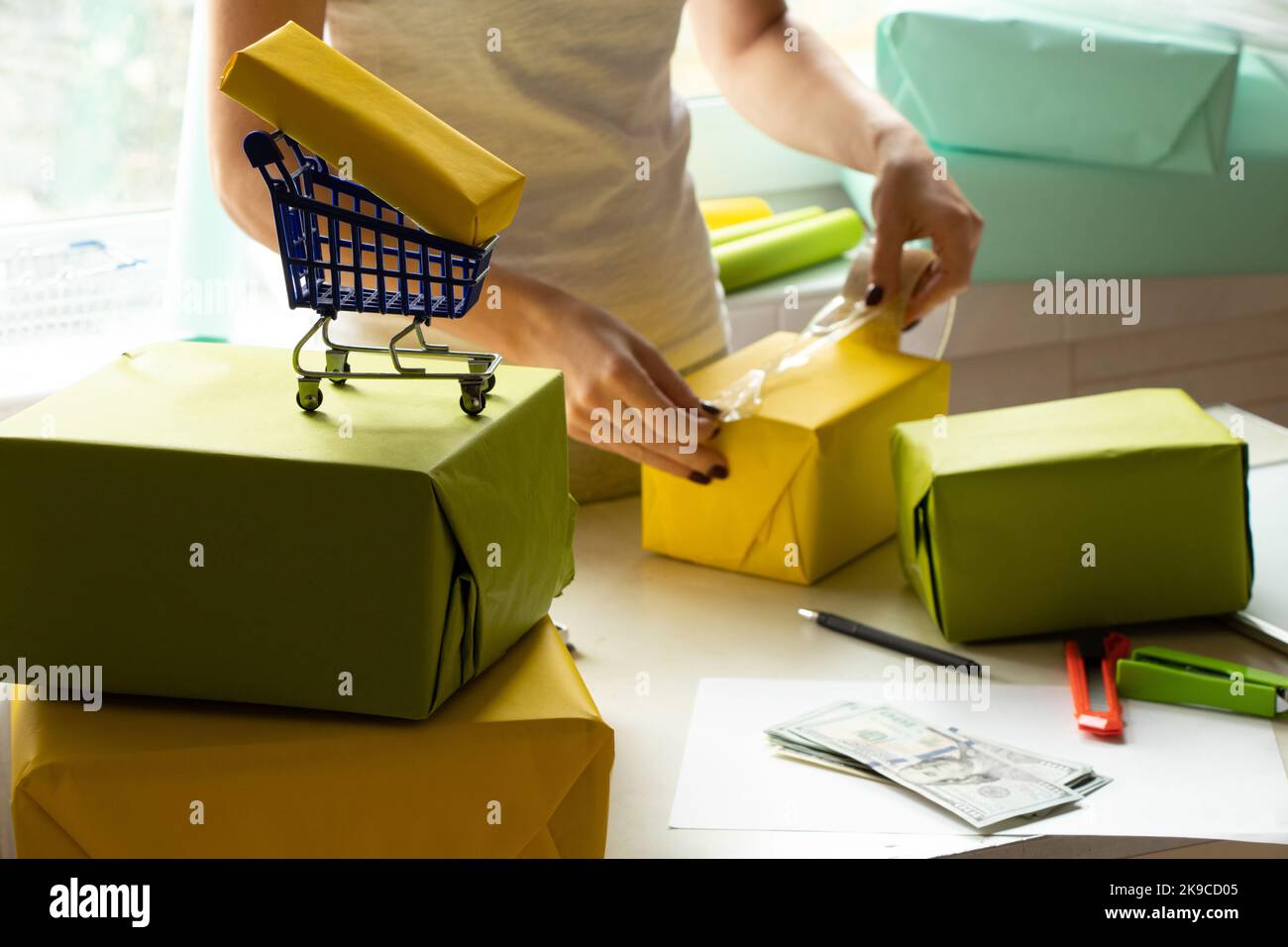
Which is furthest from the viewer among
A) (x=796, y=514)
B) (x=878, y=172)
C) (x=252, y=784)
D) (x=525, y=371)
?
(x=878, y=172)

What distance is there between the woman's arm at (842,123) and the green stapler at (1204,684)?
487mm

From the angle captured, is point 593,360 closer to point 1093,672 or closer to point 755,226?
point 1093,672

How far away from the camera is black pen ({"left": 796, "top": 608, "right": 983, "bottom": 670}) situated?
1.07m

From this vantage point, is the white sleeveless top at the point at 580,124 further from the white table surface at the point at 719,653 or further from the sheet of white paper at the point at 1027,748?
the sheet of white paper at the point at 1027,748

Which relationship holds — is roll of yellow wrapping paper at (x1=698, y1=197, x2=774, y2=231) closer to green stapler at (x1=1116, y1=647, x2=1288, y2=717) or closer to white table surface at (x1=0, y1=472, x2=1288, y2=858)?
white table surface at (x1=0, y1=472, x2=1288, y2=858)

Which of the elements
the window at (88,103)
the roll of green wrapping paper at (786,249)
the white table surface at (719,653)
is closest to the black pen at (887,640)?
the white table surface at (719,653)

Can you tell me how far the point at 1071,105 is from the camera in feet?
7.11

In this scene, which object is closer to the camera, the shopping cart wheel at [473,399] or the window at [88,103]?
the shopping cart wheel at [473,399]

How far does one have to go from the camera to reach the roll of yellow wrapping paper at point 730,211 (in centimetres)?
231

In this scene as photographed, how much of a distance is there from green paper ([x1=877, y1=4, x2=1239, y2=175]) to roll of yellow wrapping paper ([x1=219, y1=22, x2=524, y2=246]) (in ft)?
5.18

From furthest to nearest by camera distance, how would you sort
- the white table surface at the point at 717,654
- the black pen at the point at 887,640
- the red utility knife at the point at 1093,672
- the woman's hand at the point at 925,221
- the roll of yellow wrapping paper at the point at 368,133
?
the woman's hand at the point at 925,221 → the black pen at the point at 887,640 → the red utility knife at the point at 1093,672 → the white table surface at the point at 717,654 → the roll of yellow wrapping paper at the point at 368,133
